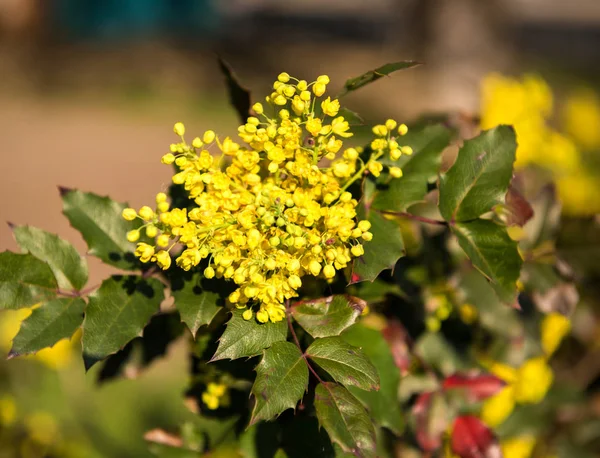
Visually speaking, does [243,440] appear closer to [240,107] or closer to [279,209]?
[279,209]

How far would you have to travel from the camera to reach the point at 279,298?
3.31ft

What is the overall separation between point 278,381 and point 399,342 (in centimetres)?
54

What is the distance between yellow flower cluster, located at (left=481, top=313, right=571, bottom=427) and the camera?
5.90ft

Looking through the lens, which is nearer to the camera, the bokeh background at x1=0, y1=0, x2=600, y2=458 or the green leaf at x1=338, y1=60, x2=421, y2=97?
the green leaf at x1=338, y1=60, x2=421, y2=97

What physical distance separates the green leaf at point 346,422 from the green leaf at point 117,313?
36cm

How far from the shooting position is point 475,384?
1.51 metres

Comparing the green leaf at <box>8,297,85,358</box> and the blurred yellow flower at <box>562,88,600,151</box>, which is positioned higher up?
the green leaf at <box>8,297,85,358</box>

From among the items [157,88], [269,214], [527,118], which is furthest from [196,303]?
[157,88]

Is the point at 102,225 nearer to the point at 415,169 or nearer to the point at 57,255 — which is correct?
the point at 57,255

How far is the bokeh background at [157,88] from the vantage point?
2.87 m

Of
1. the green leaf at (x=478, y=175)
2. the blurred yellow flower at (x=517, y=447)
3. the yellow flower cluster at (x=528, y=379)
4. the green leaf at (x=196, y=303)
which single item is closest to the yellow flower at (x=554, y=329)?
the yellow flower cluster at (x=528, y=379)

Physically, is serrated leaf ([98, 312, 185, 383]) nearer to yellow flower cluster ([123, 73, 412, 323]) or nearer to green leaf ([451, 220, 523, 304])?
yellow flower cluster ([123, 73, 412, 323])

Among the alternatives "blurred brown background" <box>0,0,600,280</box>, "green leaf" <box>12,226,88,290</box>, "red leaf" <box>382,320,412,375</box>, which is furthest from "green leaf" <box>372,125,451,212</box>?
"blurred brown background" <box>0,0,600,280</box>

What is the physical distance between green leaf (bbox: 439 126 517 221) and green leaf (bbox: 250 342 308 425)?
43cm
